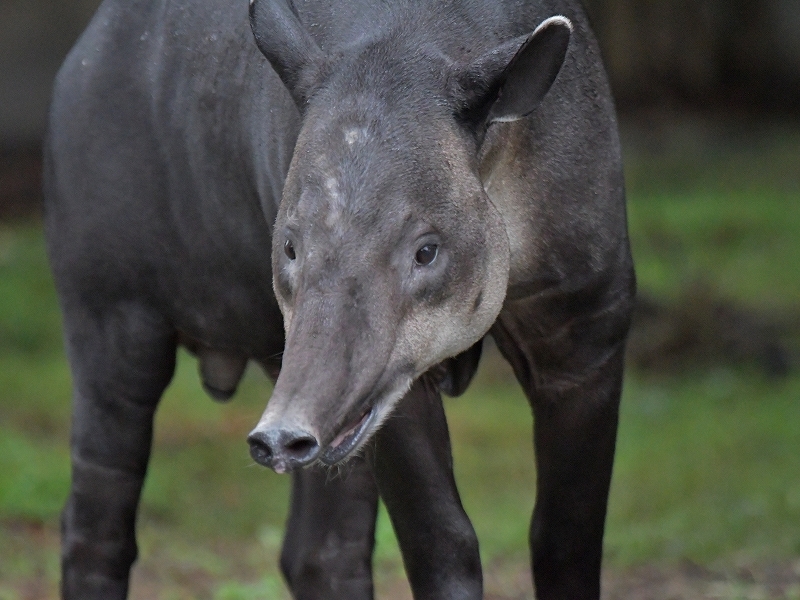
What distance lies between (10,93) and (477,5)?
39.0 ft

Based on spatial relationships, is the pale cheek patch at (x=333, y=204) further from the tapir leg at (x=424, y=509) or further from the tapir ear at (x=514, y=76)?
the tapir leg at (x=424, y=509)

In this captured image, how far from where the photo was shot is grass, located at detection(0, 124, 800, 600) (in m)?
6.95

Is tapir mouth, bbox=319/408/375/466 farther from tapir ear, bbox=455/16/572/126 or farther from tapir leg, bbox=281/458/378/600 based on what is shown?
tapir leg, bbox=281/458/378/600

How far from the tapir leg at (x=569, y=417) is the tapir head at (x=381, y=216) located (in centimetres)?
56

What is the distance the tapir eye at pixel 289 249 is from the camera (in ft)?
11.5

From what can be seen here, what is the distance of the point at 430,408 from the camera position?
4.23 metres

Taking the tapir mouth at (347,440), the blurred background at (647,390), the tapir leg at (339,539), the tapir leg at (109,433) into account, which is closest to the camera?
the tapir mouth at (347,440)

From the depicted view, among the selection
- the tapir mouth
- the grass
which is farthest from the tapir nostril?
the grass

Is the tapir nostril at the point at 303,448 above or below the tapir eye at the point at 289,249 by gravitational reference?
below

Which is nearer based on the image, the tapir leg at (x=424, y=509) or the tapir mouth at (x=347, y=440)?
the tapir mouth at (x=347, y=440)

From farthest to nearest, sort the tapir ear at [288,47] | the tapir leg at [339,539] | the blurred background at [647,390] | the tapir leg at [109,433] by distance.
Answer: the blurred background at [647,390]
the tapir leg at [109,433]
the tapir leg at [339,539]
the tapir ear at [288,47]

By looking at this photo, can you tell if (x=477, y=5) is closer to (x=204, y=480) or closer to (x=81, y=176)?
(x=81, y=176)

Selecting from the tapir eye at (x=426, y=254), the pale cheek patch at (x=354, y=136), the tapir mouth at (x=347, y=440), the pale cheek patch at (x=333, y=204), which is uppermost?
the pale cheek patch at (x=354, y=136)

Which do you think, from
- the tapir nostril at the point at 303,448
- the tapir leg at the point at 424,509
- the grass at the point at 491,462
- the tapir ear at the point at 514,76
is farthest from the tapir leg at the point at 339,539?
the tapir nostril at the point at 303,448
